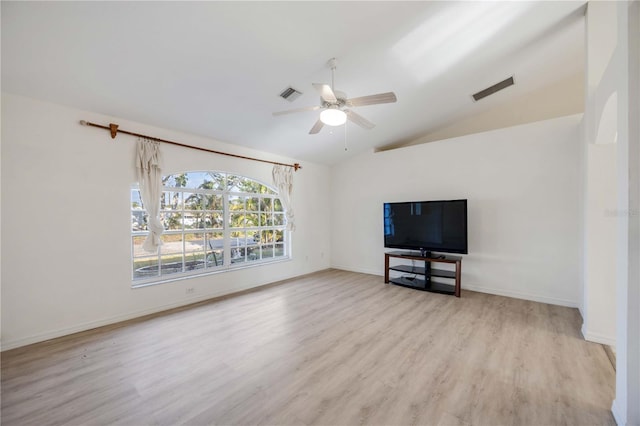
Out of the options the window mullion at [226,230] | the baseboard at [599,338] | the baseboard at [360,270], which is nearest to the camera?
the baseboard at [599,338]

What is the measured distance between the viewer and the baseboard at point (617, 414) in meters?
1.63

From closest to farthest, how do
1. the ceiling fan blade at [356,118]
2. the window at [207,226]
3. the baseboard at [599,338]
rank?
the baseboard at [599,338]
the ceiling fan blade at [356,118]
the window at [207,226]

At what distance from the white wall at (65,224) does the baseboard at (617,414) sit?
473 centimetres

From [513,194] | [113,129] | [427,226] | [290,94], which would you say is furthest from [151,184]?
[513,194]

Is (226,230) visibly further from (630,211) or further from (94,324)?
(630,211)

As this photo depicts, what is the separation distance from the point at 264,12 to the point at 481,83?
3473 millimetres

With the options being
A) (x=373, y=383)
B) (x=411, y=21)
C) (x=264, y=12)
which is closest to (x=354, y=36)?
(x=411, y=21)

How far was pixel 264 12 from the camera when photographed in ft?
7.46

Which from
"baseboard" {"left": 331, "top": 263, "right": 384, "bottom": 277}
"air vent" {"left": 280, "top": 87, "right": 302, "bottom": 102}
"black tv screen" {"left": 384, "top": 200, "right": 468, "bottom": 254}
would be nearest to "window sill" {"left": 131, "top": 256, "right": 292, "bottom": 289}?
"baseboard" {"left": 331, "top": 263, "right": 384, "bottom": 277}

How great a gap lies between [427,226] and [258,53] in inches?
153

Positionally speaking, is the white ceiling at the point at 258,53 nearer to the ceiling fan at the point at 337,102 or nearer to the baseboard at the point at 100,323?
the ceiling fan at the point at 337,102

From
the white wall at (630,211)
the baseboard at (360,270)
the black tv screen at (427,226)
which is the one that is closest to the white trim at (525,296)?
the black tv screen at (427,226)

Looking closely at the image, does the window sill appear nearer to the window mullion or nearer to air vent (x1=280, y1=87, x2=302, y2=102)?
the window mullion

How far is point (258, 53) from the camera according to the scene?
8.92 feet
